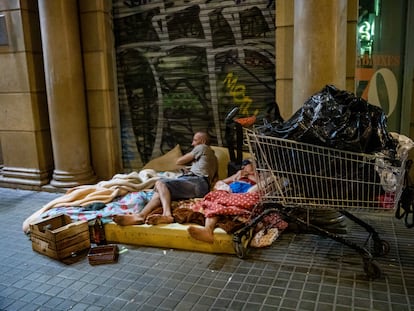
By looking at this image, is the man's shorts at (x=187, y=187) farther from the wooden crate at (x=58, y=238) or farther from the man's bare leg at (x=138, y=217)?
the wooden crate at (x=58, y=238)

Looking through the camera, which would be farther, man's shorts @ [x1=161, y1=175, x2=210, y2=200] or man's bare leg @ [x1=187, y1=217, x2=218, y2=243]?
man's shorts @ [x1=161, y1=175, x2=210, y2=200]

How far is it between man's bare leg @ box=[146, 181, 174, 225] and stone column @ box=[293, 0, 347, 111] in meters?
1.76

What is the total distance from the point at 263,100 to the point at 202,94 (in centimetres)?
91

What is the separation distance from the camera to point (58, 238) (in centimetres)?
360

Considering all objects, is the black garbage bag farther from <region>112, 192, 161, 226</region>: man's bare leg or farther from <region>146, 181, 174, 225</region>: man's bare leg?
<region>112, 192, 161, 226</region>: man's bare leg

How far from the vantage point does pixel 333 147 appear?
9.88 feet

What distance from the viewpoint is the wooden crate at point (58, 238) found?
362cm

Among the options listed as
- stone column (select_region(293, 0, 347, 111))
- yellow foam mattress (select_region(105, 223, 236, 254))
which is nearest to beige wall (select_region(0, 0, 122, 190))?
yellow foam mattress (select_region(105, 223, 236, 254))

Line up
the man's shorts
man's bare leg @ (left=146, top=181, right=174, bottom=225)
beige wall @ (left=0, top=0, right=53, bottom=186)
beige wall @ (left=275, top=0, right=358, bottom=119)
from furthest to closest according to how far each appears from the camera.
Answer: beige wall @ (left=0, top=0, right=53, bottom=186) < beige wall @ (left=275, top=0, right=358, bottom=119) < the man's shorts < man's bare leg @ (left=146, top=181, right=174, bottom=225)

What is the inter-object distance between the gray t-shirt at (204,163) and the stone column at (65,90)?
212cm

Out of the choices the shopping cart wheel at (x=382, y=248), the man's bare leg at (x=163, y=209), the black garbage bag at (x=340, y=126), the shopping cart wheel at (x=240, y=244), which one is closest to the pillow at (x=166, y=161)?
the man's bare leg at (x=163, y=209)

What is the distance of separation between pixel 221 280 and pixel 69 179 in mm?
3462

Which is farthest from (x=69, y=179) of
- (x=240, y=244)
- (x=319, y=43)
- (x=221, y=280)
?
(x=319, y=43)

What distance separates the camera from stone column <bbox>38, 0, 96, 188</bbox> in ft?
18.3
